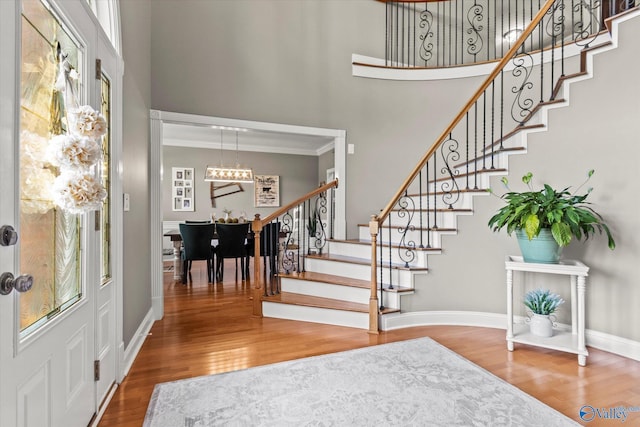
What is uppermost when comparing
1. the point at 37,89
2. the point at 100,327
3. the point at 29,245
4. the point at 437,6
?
the point at 437,6

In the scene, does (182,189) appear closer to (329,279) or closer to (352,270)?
(329,279)

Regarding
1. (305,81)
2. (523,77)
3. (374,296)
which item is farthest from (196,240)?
(523,77)

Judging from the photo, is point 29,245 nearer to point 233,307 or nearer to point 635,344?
point 233,307

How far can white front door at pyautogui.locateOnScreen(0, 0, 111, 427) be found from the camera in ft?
3.13

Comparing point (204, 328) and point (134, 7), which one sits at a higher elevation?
point (134, 7)

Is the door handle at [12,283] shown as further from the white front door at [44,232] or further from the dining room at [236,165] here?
the dining room at [236,165]

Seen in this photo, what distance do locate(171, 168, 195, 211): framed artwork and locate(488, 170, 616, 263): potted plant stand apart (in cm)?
615

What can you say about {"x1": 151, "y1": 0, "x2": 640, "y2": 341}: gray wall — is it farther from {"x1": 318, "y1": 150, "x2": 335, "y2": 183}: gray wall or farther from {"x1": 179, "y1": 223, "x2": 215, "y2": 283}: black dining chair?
{"x1": 318, "y1": 150, "x2": 335, "y2": 183}: gray wall

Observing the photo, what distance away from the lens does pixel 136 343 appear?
2469 mm

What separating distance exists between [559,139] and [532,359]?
6.05 ft

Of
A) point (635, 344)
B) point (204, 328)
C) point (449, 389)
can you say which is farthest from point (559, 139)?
point (204, 328)

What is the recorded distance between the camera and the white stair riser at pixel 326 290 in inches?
123

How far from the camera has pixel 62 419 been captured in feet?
4.27

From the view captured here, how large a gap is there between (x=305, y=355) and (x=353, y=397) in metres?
0.65
